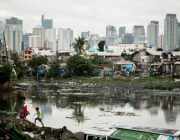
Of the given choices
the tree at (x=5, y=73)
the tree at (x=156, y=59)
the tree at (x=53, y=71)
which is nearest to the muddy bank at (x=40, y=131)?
the tree at (x=5, y=73)

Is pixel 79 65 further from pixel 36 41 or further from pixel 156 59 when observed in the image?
pixel 36 41

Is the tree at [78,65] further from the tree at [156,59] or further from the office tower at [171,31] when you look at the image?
the office tower at [171,31]

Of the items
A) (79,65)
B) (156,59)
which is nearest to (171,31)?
(156,59)

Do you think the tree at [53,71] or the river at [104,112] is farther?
the tree at [53,71]

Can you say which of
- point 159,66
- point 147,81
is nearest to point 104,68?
point 159,66

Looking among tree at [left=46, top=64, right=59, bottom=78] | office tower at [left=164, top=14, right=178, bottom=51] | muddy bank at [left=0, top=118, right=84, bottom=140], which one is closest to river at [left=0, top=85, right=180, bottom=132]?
muddy bank at [left=0, top=118, right=84, bottom=140]

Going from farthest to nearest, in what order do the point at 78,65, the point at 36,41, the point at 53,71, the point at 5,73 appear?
the point at 36,41 → the point at 53,71 → the point at 78,65 → the point at 5,73

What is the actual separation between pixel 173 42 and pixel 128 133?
165938 millimetres

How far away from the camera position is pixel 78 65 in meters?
55.9

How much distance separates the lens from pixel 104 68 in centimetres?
5875

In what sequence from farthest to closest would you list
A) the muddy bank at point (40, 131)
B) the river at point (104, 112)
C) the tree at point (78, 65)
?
the tree at point (78, 65)
the river at point (104, 112)
the muddy bank at point (40, 131)

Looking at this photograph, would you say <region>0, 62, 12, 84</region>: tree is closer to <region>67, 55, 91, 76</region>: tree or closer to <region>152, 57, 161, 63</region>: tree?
<region>67, 55, 91, 76</region>: tree

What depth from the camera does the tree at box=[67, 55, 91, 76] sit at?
55.8 metres

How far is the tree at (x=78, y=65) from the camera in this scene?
183ft
